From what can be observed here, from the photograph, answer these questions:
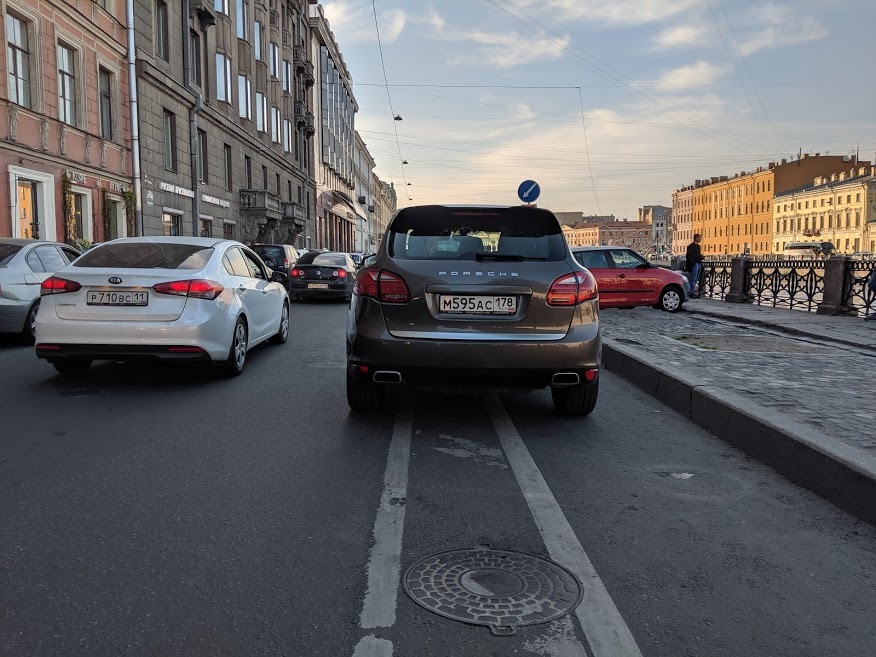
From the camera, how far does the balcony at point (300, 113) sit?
4966cm

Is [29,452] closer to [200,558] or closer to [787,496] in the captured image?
[200,558]

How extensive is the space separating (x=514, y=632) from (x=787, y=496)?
2.28 metres

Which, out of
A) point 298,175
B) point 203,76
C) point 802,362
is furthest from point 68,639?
point 298,175

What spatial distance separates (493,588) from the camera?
2.89 meters

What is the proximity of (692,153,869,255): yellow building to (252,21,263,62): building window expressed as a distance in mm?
89483

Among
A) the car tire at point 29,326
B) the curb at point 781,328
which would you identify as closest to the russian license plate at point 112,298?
the car tire at point 29,326

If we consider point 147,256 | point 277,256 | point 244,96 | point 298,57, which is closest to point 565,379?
point 147,256

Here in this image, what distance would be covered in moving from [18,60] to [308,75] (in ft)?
115

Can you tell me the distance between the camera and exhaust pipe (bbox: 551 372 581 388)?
17.2ft

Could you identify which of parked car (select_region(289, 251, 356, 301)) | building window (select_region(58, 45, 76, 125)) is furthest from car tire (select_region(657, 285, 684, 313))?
building window (select_region(58, 45, 76, 125))

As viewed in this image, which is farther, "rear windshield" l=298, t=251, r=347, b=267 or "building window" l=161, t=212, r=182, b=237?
"building window" l=161, t=212, r=182, b=237

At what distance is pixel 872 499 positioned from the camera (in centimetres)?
373

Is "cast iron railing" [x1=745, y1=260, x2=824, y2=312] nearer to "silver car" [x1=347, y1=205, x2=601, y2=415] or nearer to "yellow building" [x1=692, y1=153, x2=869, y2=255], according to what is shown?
"silver car" [x1=347, y1=205, x2=601, y2=415]

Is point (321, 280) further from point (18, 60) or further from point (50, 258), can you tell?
point (18, 60)
